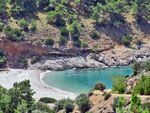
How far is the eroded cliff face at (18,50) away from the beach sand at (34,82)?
4.60 metres

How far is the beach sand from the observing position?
85.6 m

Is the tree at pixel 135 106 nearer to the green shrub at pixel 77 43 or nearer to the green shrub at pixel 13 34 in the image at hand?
the green shrub at pixel 13 34

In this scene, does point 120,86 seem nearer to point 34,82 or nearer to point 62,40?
point 34,82

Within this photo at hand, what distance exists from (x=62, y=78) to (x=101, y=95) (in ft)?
146

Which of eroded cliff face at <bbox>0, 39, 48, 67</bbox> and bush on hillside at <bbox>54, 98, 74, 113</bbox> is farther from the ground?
eroded cliff face at <bbox>0, 39, 48, 67</bbox>

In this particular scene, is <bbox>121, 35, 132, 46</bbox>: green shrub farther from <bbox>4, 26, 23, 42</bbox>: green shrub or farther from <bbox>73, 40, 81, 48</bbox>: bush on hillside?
<bbox>4, 26, 23, 42</bbox>: green shrub

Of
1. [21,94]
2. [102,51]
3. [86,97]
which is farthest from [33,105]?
[102,51]

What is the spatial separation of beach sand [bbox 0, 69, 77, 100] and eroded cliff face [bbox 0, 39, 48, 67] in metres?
4.60

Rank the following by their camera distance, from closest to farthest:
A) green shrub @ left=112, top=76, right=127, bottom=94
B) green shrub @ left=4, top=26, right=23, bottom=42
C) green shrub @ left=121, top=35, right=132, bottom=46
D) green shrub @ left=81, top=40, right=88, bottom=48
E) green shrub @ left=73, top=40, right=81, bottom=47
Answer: green shrub @ left=112, top=76, right=127, bottom=94, green shrub @ left=4, top=26, right=23, bottom=42, green shrub @ left=81, top=40, right=88, bottom=48, green shrub @ left=73, top=40, right=81, bottom=47, green shrub @ left=121, top=35, right=132, bottom=46

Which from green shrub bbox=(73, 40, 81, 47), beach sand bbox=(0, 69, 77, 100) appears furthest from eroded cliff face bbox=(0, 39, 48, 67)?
green shrub bbox=(73, 40, 81, 47)

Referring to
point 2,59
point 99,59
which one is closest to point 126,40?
point 99,59

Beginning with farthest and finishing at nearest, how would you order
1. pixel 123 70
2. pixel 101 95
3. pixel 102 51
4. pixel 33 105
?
pixel 102 51, pixel 123 70, pixel 33 105, pixel 101 95

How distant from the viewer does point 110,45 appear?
118m

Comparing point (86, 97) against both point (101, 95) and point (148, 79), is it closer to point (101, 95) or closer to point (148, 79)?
point (101, 95)
